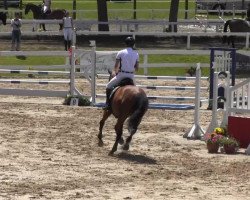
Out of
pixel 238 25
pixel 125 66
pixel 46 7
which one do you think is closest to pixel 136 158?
pixel 125 66

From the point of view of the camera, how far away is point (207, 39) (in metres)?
43.6

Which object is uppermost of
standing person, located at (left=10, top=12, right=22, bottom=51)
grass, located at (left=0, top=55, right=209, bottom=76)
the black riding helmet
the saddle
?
the black riding helmet

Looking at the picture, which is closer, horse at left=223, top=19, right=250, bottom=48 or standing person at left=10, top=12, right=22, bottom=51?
standing person at left=10, top=12, right=22, bottom=51

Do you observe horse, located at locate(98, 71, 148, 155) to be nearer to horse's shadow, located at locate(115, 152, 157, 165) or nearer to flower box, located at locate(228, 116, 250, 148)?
horse's shadow, located at locate(115, 152, 157, 165)

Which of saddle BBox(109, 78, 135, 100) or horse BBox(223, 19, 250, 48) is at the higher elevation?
saddle BBox(109, 78, 135, 100)

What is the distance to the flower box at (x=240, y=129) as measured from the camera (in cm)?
1620

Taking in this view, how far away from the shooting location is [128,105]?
15141mm


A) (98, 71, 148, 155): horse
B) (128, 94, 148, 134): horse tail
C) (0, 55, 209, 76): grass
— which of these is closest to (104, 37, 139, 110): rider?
(98, 71, 148, 155): horse

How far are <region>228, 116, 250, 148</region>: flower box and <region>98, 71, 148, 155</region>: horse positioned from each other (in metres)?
1.92

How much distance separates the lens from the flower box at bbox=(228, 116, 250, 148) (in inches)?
638

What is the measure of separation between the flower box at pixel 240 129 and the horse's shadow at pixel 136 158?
192 centimetres

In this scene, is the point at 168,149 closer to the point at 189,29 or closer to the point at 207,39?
the point at 207,39

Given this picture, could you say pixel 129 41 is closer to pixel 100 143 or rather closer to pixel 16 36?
pixel 100 143

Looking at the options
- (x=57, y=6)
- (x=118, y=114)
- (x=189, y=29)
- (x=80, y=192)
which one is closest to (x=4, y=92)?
(x=118, y=114)
